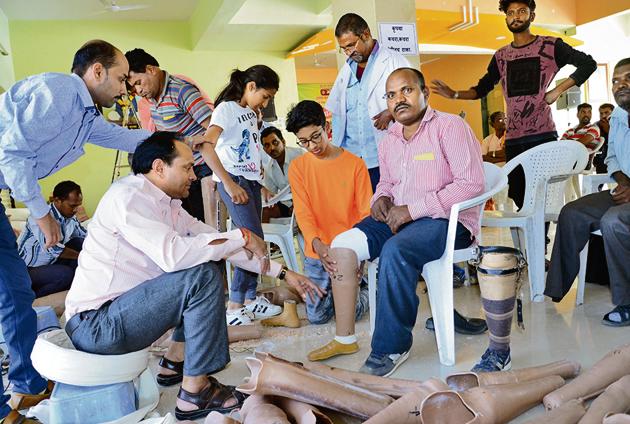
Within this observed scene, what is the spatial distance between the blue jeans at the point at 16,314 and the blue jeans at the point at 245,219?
112cm

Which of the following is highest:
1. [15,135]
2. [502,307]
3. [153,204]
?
[15,135]

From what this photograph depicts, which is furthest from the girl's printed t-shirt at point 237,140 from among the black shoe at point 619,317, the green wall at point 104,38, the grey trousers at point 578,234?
the green wall at point 104,38

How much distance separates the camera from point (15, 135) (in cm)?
204

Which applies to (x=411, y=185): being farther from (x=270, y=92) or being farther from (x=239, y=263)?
(x=270, y=92)

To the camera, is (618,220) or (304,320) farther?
(304,320)

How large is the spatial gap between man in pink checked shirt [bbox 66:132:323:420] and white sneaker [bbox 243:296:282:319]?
1.16 metres

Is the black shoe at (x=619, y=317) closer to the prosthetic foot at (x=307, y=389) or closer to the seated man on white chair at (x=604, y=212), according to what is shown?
the seated man on white chair at (x=604, y=212)

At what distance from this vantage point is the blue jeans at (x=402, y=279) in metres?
2.23

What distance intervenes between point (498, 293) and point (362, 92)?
5.12ft

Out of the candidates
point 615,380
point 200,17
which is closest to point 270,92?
point 615,380

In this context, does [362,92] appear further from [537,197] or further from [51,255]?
[51,255]

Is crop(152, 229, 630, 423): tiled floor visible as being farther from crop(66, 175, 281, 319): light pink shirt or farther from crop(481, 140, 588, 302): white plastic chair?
crop(66, 175, 281, 319): light pink shirt

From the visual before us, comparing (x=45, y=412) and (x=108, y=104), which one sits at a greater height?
(x=108, y=104)

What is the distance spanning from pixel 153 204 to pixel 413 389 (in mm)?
1125
